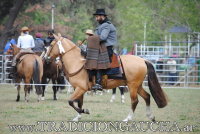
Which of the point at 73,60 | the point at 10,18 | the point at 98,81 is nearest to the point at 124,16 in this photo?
the point at 10,18

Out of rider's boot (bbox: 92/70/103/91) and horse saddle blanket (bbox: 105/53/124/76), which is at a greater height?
horse saddle blanket (bbox: 105/53/124/76)

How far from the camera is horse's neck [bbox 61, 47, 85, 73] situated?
13.6m

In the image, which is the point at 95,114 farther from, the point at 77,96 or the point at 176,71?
the point at 176,71

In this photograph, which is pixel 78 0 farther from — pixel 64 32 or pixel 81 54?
pixel 81 54

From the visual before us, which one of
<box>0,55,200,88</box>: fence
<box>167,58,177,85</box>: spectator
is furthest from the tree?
<box>167,58,177,85</box>: spectator

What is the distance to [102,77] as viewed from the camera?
1348 centimetres

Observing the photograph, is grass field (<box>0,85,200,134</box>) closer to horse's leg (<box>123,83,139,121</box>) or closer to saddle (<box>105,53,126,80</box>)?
horse's leg (<box>123,83,139,121</box>)

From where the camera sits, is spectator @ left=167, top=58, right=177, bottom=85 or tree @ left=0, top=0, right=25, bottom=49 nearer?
spectator @ left=167, top=58, right=177, bottom=85

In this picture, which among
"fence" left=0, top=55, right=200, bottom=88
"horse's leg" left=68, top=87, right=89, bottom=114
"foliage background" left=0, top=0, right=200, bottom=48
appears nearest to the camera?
"horse's leg" left=68, top=87, right=89, bottom=114

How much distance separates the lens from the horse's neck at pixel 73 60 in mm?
Answer: 13555

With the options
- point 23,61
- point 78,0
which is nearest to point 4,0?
point 78,0

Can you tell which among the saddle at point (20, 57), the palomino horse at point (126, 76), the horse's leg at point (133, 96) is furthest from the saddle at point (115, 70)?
the saddle at point (20, 57)

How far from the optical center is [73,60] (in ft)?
44.9

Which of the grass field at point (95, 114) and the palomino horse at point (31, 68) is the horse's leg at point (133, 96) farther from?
the palomino horse at point (31, 68)
